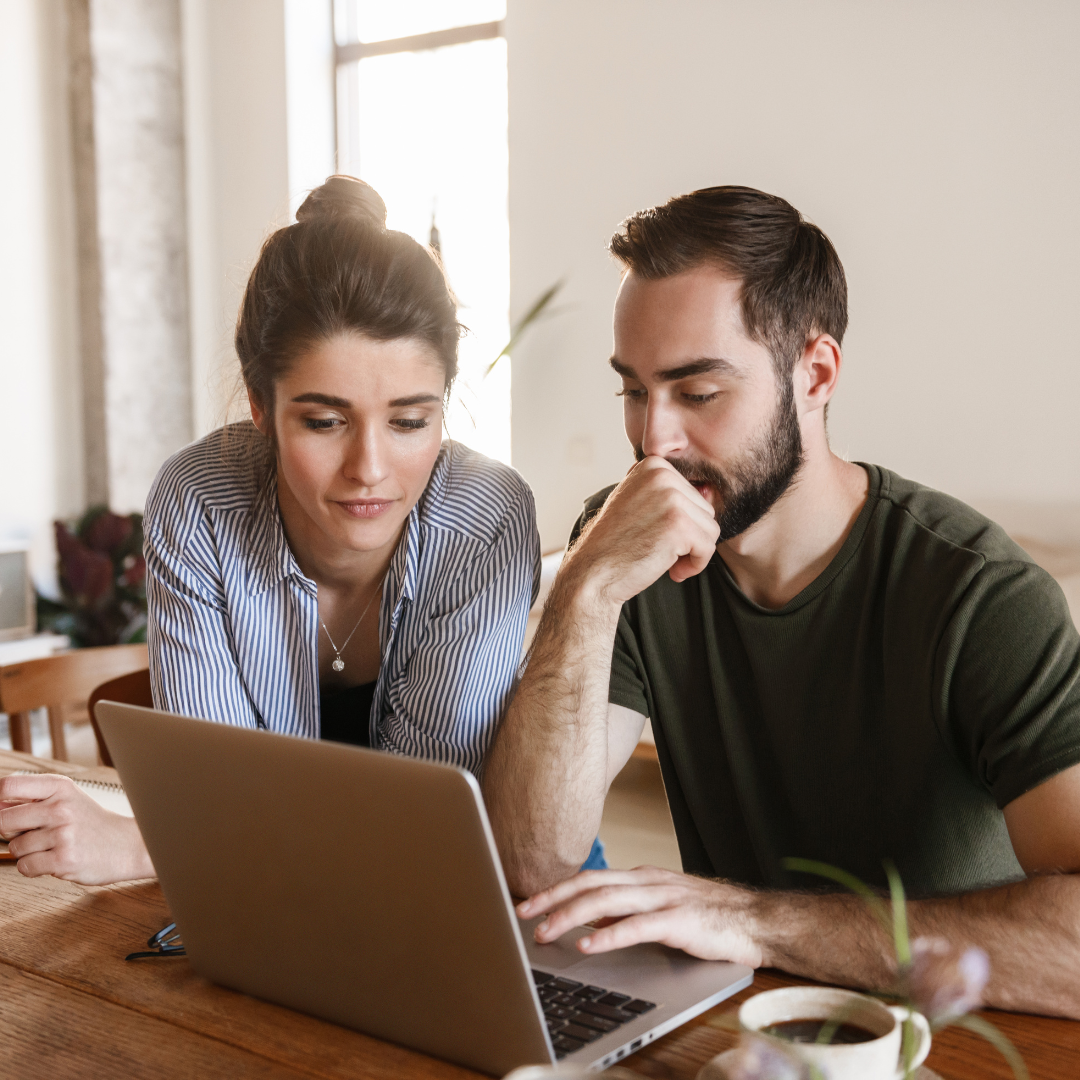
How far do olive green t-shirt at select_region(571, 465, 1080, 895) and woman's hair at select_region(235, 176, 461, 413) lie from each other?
44 centimetres

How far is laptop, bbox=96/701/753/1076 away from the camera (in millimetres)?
691

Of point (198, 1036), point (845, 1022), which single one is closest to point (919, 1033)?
point (845, 1022)

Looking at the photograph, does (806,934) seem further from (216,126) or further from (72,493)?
(216,126)

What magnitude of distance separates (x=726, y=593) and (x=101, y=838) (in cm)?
72

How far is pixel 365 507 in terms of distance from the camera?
139 cm

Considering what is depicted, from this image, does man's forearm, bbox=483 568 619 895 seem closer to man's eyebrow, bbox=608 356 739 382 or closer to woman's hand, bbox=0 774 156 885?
man's eyebrow, bbox=608 356 739 382

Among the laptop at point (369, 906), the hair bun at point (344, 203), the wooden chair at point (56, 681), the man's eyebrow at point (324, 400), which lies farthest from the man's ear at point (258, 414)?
the laptop at point (369, 906)

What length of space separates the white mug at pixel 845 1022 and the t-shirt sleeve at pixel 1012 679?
0.40 metres

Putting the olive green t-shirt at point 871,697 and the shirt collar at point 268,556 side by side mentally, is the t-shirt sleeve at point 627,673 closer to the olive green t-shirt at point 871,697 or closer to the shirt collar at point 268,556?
the olive green t-shirt at point 871,697

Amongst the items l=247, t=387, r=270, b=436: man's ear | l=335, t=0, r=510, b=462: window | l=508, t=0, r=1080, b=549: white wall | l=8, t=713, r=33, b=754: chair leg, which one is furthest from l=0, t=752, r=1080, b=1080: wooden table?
l=335, t=0, r=510, b=462: window

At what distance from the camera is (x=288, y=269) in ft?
4.73

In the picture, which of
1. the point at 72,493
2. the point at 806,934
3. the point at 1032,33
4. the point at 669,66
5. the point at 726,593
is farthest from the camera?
the point at 72,493

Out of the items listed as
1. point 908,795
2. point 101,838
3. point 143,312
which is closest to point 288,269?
point 101,838

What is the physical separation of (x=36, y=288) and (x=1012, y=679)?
14.0ft
